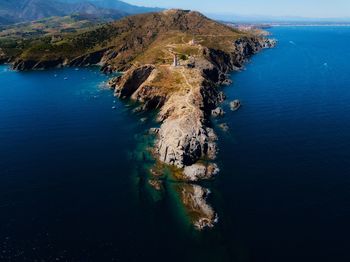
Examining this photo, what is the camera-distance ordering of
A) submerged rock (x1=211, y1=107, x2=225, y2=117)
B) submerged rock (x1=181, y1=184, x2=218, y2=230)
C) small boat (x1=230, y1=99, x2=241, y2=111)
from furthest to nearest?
small boat (x1=230, y1=99, x2=241, y2=111) < submerged rock (x1=211, y1=107, x2=225, y2=117) < submerged rock (x1=181, y1=184, x2=218, y2=230)

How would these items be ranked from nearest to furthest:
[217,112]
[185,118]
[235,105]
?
1. [185,118]
2. [217,112]
3. [235,105]

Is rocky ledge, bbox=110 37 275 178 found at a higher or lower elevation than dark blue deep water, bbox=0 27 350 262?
higher

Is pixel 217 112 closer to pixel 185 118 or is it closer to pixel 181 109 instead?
pixel 181 109

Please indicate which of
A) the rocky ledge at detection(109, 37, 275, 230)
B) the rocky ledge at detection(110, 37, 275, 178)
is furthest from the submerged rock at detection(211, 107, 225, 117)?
the rocky ledge at detection(110, 37, 275, 178)

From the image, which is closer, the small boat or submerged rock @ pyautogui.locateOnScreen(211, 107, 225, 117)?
submerged rock @ pyautogui.locateOnScreen(211, 107, 225, 117)

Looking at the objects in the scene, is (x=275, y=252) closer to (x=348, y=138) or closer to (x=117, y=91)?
(x=348, y=138)

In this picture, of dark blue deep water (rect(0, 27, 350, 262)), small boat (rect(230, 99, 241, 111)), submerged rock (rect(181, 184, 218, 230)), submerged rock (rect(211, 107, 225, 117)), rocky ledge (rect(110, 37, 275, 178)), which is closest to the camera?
dark blue deep water (rect(0, 27, 350, 262))

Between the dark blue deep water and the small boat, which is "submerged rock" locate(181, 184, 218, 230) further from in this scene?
the small boat

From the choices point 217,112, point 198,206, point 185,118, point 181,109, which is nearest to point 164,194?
point 198,206

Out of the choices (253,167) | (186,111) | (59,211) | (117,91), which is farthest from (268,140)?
(117,91)
